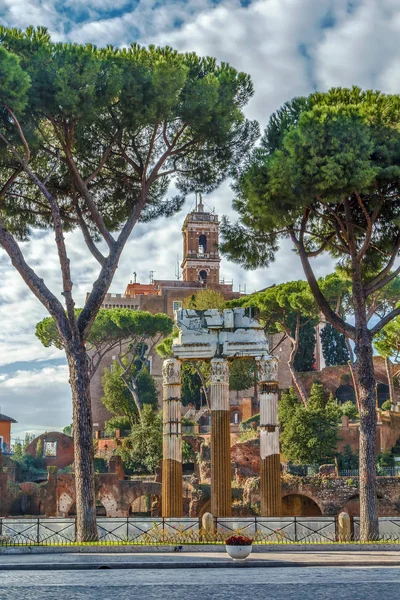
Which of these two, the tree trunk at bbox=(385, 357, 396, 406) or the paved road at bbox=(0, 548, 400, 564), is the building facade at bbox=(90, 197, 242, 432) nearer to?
the tree trunk at bbox=(385, 357, 396, 406)

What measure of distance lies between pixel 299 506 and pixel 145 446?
338 inches

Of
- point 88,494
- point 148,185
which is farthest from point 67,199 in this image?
point 88,494

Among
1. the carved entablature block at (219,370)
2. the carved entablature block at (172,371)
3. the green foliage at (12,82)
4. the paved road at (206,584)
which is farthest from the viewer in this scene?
the carved entablature block at (172,371)

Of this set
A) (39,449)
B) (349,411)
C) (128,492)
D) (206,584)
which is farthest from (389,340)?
(206,584)

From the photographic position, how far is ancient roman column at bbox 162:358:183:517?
20203mm

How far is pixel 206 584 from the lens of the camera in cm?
955

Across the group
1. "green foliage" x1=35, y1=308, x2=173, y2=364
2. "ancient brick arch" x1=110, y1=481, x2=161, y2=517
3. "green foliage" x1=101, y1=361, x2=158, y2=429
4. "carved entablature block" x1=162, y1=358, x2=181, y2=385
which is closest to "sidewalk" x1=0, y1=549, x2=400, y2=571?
"carved entablature block" x1=162, y1=358, x2=181, y2=385

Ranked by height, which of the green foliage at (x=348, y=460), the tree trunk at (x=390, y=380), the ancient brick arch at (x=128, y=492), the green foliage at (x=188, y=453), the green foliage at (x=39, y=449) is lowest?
the ancient brick arch at (x=128, y=492)

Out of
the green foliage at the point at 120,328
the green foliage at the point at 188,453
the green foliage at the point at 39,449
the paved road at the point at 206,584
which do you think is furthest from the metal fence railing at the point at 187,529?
the green foliage at the point at 39,449

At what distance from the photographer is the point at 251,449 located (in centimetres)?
3519

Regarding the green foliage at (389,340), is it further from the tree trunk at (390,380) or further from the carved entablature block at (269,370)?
the carved entablature block at (269,370)

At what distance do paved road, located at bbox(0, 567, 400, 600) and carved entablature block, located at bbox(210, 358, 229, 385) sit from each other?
29.5 feet

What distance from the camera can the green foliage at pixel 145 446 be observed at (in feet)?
125

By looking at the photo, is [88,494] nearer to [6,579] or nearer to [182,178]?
[6,579]
